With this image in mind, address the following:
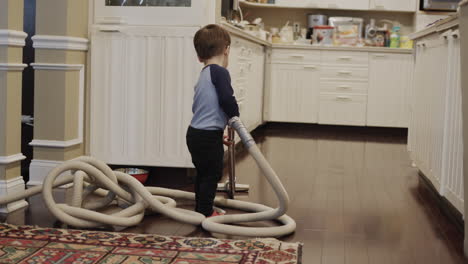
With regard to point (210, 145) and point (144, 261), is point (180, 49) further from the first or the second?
point (144, 261)

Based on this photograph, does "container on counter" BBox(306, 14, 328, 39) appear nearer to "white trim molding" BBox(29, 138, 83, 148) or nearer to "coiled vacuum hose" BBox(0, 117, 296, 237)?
"white trim molding" BBox(29, 138, 83, 148)

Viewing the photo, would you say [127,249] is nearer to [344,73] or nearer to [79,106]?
[79,106]

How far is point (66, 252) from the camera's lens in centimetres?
221

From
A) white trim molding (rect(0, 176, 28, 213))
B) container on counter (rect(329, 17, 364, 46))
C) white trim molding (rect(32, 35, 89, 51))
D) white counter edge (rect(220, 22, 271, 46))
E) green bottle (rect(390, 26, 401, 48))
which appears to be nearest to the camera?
white trim molding (rect(0, 176, 28, 213))

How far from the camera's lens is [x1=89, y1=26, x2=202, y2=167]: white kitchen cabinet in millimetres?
3609

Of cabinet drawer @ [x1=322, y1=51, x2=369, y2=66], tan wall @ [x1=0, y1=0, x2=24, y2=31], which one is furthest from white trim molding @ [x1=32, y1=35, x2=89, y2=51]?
cabinet drawer @ [x1=322, y1=51, x2=369, y2=66]

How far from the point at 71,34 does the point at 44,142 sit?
0.55 m

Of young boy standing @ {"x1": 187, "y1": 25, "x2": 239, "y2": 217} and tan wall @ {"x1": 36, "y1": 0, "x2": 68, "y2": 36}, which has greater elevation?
tan wall @ {"x1": 36, "y1": 0, "x2": 68, "y2": 36}

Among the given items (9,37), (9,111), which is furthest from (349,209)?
(9,37)

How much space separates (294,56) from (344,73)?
0.53 metres

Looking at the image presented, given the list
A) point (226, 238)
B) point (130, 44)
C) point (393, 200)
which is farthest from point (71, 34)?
point (393, 200)

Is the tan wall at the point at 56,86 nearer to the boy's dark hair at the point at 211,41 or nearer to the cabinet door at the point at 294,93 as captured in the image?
the boy's dark hair at the point at 211,41

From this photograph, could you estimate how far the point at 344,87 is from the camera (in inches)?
275

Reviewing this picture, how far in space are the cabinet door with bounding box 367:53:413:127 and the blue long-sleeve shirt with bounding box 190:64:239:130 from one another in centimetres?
439
